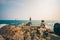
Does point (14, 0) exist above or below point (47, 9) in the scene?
above

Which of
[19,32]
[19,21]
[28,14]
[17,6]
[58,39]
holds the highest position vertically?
[17,6]

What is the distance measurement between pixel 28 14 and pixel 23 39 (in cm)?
43

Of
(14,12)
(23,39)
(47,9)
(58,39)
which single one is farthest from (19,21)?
(58,39)

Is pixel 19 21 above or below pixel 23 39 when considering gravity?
above

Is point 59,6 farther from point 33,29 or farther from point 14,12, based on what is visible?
point 14,12

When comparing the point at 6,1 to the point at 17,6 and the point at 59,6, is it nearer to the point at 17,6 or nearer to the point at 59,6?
the point at 17,6

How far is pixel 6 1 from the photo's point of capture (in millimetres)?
1919

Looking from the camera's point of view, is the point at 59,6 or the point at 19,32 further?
the point at 59,6

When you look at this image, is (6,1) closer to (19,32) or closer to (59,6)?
(19,32)

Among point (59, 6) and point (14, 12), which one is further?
point (59, 6)

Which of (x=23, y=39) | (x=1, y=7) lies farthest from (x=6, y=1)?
(x=23, y=39)

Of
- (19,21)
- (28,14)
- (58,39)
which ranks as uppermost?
(28,14)

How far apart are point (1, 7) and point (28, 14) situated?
1.52ft

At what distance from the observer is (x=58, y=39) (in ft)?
6.56
